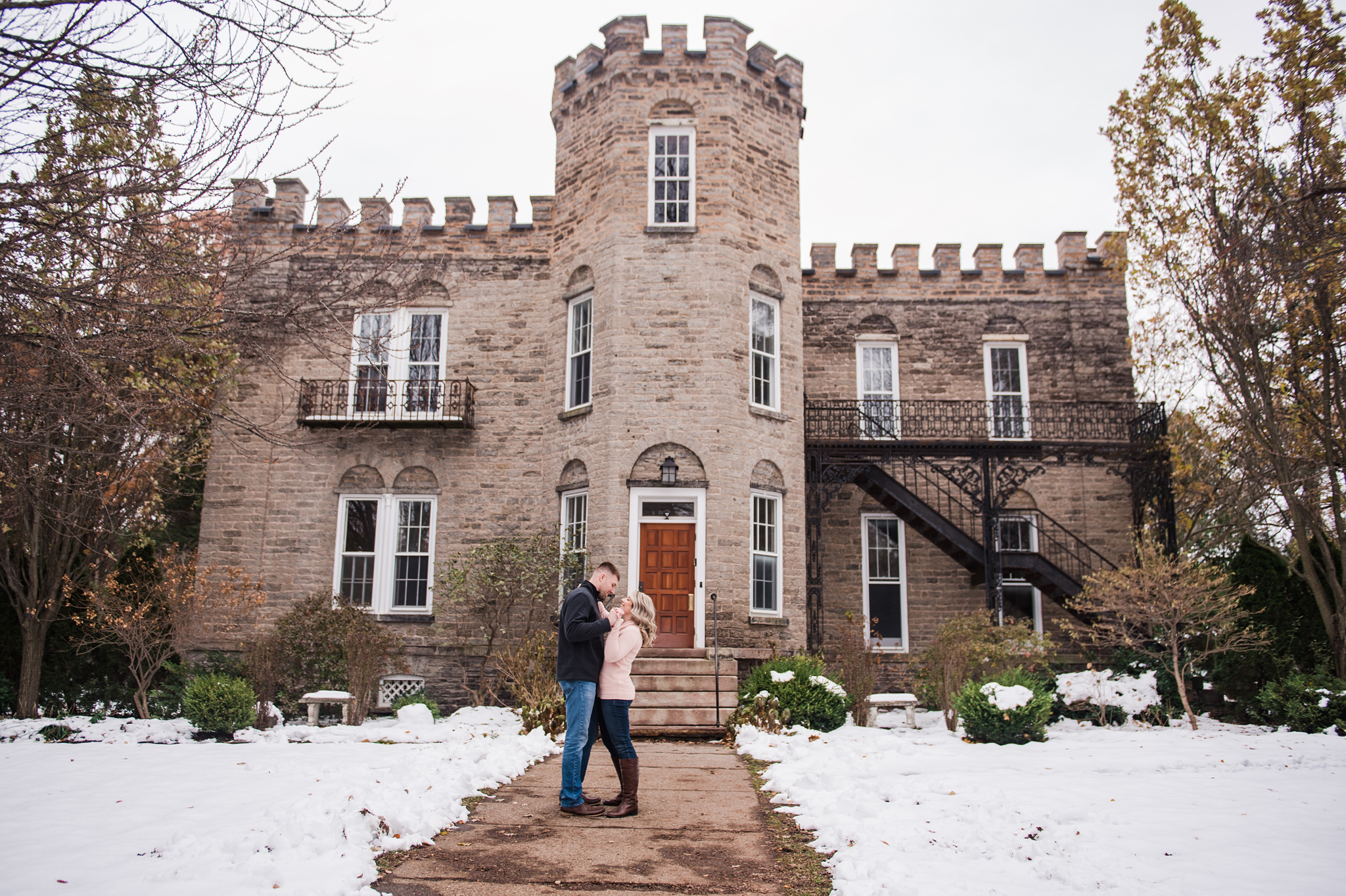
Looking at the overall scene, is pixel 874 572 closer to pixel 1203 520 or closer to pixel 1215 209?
pixel 1215 209

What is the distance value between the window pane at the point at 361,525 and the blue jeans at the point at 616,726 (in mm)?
11098

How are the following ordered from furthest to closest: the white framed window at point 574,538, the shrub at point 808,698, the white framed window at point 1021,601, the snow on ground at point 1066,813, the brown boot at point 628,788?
the white framed window at point 1021,601
the white framed window at point 574,538
the shrub at point 808,698
the brown boot at point 628,788
the snow on ground at point 1066,813

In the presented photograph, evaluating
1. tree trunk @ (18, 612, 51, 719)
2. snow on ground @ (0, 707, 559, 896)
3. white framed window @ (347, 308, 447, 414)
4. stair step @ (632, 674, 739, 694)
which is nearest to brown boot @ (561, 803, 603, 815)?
snow on ground @ (0, 707, 559, 896)

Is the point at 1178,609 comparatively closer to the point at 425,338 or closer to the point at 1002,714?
the point at 1002,714

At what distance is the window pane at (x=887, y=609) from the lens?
676 inches

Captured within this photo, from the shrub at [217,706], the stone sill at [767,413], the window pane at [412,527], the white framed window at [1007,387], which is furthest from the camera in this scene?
the white framed window at [1007,387]

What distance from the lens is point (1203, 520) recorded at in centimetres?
2234

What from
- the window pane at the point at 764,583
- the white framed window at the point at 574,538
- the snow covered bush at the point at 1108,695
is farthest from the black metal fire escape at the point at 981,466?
the white framed window at the point at 574,538

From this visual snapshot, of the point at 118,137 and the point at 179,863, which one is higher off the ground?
the point at 118,137

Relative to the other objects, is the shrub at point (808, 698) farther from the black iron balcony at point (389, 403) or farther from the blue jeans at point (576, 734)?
the black iron balcony at point (389, 403)

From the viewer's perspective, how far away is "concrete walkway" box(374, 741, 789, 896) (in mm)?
4629

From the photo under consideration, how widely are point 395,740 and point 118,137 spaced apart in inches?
294

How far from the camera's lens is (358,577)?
16156mm

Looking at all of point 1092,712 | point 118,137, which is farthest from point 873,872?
point 1092,712
